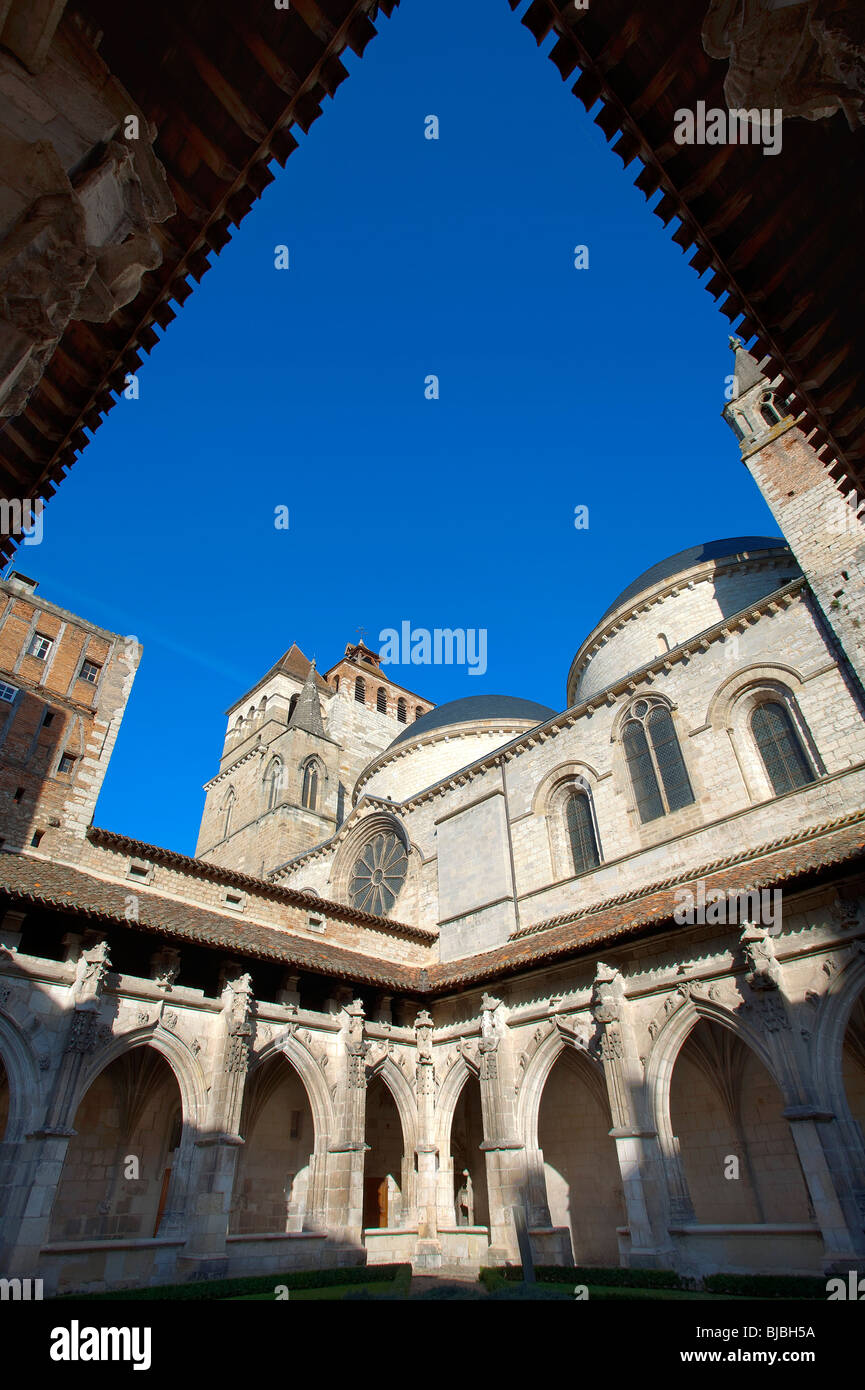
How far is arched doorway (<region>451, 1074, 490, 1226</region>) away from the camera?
1731 cm

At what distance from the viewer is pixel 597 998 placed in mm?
13594

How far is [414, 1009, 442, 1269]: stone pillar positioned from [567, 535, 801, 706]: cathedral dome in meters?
9.52

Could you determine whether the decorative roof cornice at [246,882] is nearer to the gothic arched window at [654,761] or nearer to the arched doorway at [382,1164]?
the arched doorway at [382,1164]

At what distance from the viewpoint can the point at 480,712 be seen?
3028 cm

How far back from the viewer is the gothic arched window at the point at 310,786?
35641mm

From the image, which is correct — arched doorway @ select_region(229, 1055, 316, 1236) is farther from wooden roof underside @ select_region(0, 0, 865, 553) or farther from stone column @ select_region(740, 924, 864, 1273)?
wooden roof underside @ select_region(0, 0, 865, 553)

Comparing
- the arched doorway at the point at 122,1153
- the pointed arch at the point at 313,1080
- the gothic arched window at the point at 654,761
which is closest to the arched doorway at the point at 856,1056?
the gothic arched window at the point at 654,761

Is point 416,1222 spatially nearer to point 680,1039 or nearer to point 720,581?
point 680,1039

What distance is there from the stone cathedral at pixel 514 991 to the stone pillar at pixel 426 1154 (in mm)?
77

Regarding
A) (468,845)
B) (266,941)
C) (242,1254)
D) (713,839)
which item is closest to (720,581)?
(713,839)

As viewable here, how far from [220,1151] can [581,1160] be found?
8302mm

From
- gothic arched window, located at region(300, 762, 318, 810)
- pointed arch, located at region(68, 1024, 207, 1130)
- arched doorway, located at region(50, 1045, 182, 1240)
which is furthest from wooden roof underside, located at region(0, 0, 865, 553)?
gothic arched window, located at region(300, 762, 318, 810)
